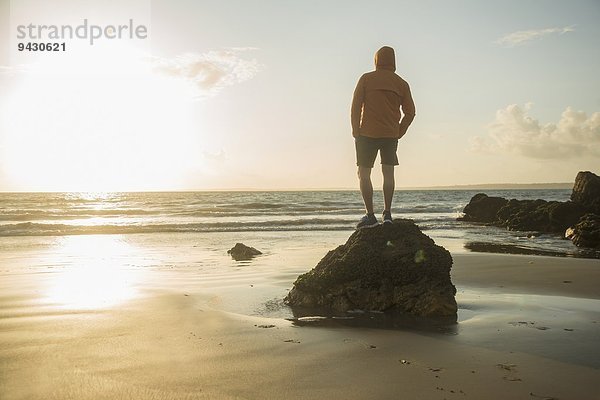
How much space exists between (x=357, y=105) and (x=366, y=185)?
40.3 inches

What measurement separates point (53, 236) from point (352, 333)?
17.9m

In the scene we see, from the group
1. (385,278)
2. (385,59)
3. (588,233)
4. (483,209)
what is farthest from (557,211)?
(385,278)

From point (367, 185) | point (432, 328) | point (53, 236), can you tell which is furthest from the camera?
point (53, 236)

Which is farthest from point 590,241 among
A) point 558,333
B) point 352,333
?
point 352,333

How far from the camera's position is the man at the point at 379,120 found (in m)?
6.31

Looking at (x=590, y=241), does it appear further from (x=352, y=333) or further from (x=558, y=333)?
(x=352, y=333)

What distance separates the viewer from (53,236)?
63.6 ft

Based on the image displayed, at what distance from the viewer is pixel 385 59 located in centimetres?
639

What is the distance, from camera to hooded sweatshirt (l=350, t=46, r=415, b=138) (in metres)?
6.30

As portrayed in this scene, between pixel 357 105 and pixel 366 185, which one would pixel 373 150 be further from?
pixel 357 105

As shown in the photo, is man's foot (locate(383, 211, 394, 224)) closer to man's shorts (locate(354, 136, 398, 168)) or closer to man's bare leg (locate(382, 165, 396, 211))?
man's bare leg (locate(382, 165, 396, 211))

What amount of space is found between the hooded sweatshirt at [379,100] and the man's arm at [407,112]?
0.39 ft

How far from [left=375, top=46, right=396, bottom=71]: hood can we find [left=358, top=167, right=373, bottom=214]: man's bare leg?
1.32 meters

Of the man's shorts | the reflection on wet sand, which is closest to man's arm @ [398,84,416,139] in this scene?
the man's shorts
